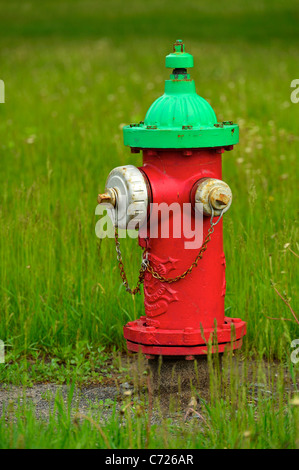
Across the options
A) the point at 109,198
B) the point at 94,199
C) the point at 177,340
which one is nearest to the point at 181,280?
the point at 177,340

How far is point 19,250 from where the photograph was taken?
4.09 metres

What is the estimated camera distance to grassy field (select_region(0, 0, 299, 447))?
359 centimetres

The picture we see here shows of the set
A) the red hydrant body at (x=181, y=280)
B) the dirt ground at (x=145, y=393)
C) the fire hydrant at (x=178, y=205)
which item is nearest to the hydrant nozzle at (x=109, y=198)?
the fire hydrant at (x=178, y=205)

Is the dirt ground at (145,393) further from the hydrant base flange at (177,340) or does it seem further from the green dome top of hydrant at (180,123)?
the green dome top of hydrant at (180,123)

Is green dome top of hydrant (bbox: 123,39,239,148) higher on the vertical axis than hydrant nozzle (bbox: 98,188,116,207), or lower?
higher

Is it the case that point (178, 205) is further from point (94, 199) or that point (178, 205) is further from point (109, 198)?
point (94, 199)

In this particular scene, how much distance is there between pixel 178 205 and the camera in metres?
2.95

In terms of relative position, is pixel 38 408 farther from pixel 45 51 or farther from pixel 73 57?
pixel 45 51

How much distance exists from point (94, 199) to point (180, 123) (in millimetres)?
2020

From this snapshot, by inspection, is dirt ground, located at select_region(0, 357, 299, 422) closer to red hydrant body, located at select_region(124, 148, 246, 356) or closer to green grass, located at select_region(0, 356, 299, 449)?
red hydrant body, located at select_region(124, 148, 246, 356)

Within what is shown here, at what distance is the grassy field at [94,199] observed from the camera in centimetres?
359

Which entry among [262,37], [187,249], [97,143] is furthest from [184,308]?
[262,37]

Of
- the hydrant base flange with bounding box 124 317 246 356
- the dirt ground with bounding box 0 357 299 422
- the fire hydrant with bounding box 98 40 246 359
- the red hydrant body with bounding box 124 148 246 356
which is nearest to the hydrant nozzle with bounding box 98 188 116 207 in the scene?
the fire hydrant with bounding box 98 40 246 359
